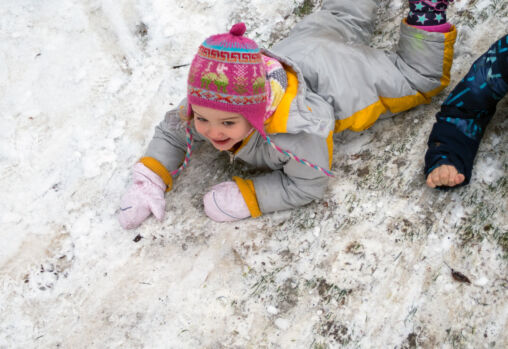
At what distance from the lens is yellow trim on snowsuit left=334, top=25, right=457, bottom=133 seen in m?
2.13

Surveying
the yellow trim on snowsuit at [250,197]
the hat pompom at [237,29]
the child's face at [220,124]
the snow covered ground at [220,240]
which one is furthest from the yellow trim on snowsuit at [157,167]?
the hat pompom at [237,29]

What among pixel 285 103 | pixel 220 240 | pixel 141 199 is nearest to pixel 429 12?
pixel 285 103

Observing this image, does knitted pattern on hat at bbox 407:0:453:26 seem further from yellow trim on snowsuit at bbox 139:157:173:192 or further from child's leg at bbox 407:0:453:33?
yellow trim on snowsuit at bbox 139:157:173:192

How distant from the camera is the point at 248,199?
6.62ft

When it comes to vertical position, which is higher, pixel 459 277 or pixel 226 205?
pixel 226 205

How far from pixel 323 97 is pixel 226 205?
2.42 ft

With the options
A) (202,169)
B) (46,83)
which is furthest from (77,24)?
(202,169)

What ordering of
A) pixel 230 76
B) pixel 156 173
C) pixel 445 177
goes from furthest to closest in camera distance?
pixel 156 173 < pixel 445 177 < pixel 230 76

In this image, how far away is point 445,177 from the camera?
186cm

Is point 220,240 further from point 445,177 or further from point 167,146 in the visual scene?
point 445,177

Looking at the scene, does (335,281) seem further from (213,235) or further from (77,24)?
(77,24)

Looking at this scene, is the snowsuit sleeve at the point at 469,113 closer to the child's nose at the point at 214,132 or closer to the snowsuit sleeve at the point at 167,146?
the child's nose at the point at 214,132

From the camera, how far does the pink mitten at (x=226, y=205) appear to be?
202 cm

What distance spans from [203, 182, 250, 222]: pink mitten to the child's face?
1.21ft
